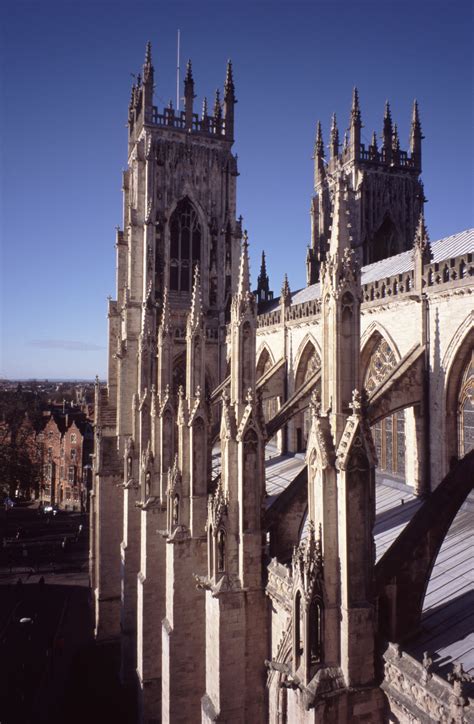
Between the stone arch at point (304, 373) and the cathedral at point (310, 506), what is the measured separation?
98 millimetres

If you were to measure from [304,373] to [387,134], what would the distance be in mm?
25687

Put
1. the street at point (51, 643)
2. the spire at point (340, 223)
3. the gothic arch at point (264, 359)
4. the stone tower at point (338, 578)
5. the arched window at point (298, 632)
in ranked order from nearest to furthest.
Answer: the stone tower at point (338, 578) → the arched window at point (298, 632) → the spire at point (340, 223) → the street at point (51, 643) → the gothic arch at point (264, 359)

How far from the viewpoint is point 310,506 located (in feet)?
31.6

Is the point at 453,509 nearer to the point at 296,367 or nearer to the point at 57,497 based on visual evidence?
the point at 296,367

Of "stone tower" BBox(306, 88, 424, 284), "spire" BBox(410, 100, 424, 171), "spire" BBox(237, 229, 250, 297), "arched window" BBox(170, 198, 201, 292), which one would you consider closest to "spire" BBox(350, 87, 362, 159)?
"stone tower" BBox(306, 88, 424, 284)

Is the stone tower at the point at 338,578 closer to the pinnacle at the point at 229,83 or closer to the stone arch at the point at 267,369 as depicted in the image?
the stone arch at the point at 267,369

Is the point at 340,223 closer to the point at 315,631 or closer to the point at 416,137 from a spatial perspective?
the point at 315,631

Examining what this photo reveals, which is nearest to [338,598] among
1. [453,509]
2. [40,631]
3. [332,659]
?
[332,659]

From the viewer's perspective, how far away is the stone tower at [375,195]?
125ft

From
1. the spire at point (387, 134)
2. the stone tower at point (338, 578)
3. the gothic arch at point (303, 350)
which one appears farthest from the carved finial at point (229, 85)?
the stone tower at point (338, 578)

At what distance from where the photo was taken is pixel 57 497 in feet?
206

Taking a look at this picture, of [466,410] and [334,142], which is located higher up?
[334,142]

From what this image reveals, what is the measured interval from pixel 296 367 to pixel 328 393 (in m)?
15.1

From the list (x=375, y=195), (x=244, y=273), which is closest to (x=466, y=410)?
(x=244, y=273)
